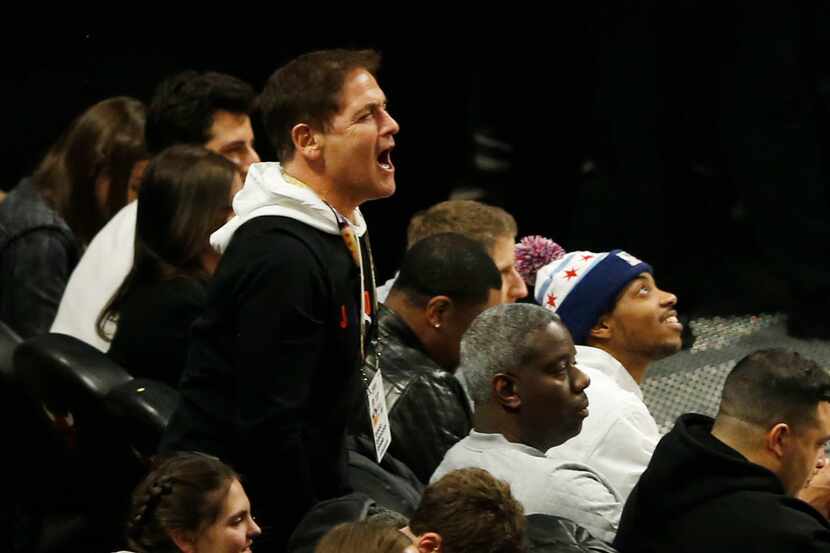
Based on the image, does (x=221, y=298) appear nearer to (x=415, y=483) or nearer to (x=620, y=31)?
(x=415, y=483)

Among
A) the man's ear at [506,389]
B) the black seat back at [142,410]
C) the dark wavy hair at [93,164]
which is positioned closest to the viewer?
the man's ear at [506,389]

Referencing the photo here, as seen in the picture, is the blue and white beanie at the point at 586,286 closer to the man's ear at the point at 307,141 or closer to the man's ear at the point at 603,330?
the man's ear at the point at 603,330

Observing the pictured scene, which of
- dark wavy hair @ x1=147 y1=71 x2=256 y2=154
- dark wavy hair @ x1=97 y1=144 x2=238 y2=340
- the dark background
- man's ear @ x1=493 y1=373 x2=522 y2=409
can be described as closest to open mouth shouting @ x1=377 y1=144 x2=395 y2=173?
man's ear @ x1=493 y1=373 x2=522 y2=409

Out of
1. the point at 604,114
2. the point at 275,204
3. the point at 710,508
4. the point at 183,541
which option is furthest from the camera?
the point at 604,114

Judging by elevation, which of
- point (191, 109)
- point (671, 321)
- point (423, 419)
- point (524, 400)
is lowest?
point (423, 419)

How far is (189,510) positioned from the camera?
11.5ft

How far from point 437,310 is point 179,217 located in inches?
26.6

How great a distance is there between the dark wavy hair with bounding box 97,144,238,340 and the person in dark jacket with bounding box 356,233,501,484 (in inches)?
18.9

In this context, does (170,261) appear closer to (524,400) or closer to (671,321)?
(524,400)

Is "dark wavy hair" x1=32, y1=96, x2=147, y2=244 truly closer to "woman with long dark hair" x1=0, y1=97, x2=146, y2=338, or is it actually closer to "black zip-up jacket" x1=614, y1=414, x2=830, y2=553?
"woman with long dark hair" x1=0, y1=97, x2=146, y2=338

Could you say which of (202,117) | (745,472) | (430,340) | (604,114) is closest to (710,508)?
(745,472)

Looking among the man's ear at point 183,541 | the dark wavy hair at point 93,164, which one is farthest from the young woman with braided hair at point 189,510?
the dark wavy hair at point 93,164

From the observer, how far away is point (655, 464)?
12.3 feet

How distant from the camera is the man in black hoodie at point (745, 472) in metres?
3.59
